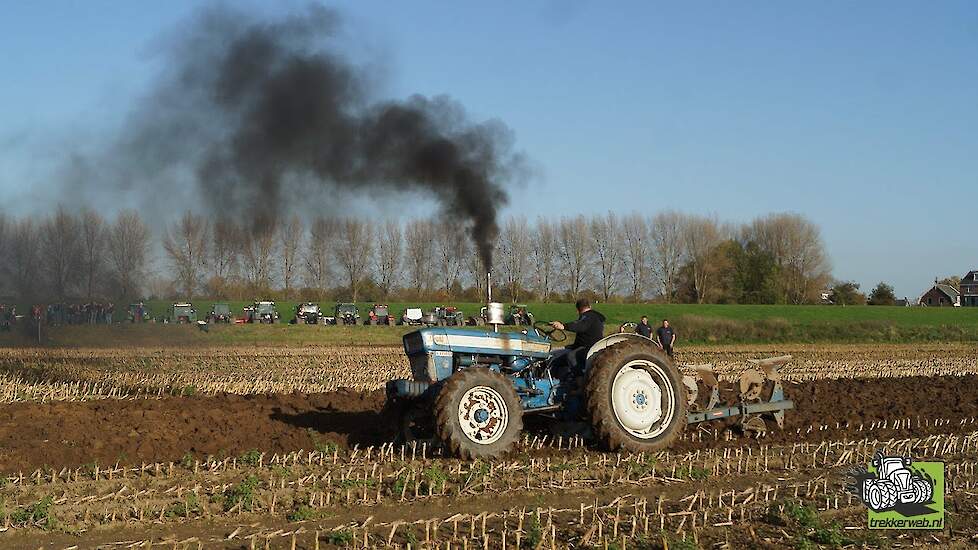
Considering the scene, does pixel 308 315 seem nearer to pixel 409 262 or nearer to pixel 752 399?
pixel 409 262

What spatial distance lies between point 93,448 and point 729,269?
220 ft

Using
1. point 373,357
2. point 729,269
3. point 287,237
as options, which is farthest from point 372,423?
point 729,269

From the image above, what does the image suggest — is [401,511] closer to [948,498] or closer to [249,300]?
[948,498]

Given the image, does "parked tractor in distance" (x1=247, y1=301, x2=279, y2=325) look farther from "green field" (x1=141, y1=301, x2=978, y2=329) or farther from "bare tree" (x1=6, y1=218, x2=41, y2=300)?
"bare tree" (x1=6, y1=218, x2=41, y2=300)

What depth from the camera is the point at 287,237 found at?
48188 mm

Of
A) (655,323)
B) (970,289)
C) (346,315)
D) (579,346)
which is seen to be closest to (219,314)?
(346,315)

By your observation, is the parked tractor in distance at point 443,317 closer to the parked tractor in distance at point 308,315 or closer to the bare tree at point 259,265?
the parked tractor in distance at point 308,315

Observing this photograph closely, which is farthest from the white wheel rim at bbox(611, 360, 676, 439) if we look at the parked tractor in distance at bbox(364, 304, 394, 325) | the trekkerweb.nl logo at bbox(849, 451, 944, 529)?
the parked tractor in distance at bbox(364, 304, 394, 325)

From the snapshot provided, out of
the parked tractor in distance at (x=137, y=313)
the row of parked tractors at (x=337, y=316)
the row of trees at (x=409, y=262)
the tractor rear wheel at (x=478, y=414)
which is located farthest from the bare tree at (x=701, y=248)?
the tractor rear wheel at (x=478, y=414)

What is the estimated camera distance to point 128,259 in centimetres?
3356

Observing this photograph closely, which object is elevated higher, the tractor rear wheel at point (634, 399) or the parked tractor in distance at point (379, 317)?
the parked tractor in distance at point (379, 317)

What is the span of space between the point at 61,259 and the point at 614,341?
88.8 feet

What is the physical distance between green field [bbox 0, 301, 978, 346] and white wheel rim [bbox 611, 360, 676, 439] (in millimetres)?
27414

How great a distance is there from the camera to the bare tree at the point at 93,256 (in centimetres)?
3194
